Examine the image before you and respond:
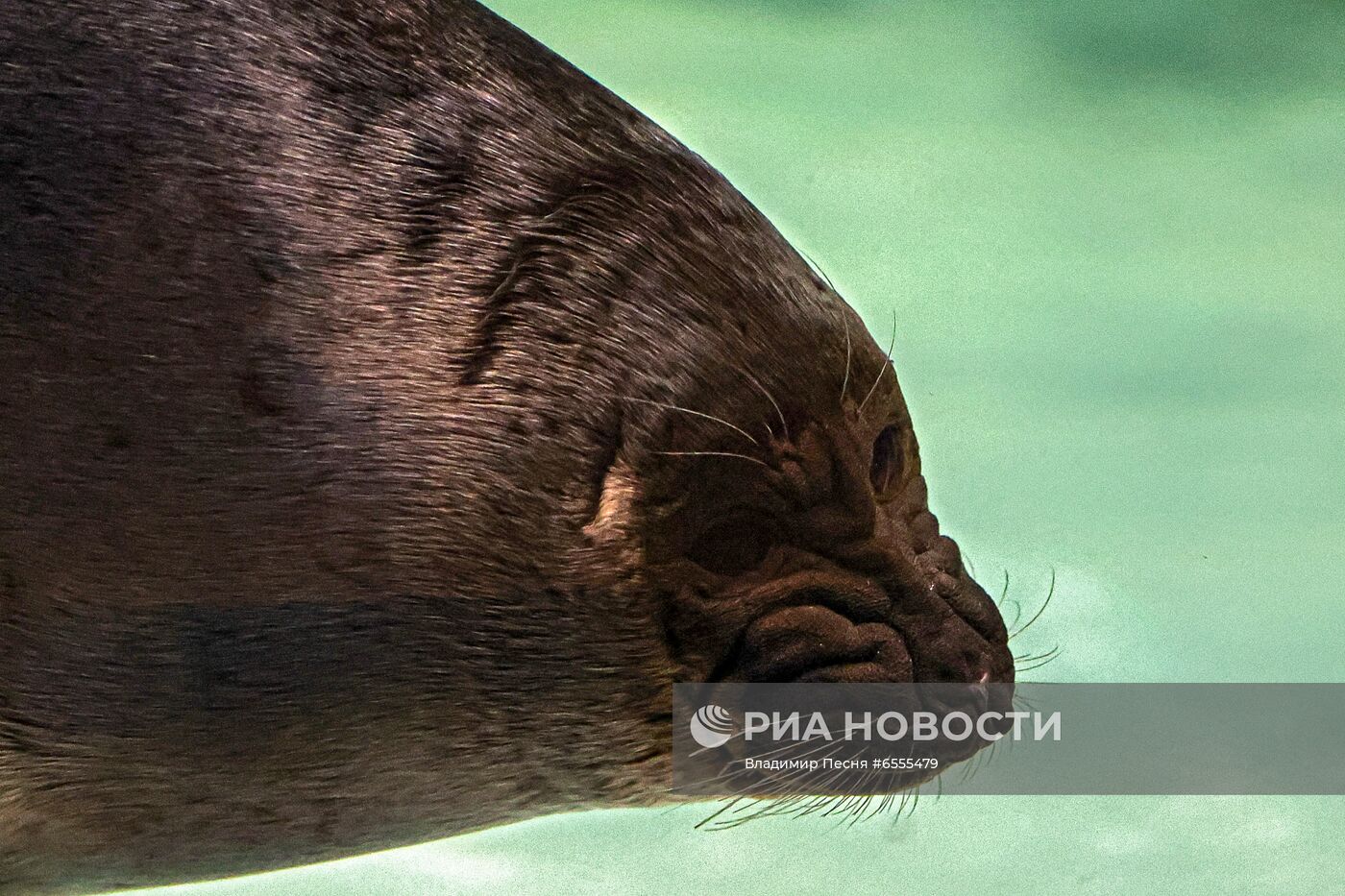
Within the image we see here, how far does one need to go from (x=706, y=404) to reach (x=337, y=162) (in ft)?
1.60

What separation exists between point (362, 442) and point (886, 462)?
2.41ft

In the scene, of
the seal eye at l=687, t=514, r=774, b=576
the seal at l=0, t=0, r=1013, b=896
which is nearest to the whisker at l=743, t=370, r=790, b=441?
the seal at l=0, t=0, r=1013, b=896

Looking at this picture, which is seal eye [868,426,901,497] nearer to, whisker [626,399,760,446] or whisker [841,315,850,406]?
whisker [841,315,850,406]

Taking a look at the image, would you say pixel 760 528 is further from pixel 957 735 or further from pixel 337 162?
pixel 337 162

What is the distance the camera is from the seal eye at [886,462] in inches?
74.2

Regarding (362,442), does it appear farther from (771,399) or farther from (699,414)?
(771,399)

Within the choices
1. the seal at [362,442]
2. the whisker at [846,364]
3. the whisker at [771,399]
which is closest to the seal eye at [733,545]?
the seal at [362,442]

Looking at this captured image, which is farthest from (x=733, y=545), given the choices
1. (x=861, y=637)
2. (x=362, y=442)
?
(x=362, y=442)

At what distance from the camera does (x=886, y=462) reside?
6.25ft

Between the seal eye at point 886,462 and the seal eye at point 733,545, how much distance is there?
8.7 inches

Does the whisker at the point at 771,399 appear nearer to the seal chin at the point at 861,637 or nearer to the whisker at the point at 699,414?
the whisker at the point at 699,414

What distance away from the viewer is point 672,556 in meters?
1.63

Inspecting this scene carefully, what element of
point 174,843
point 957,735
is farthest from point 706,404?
point 174,843

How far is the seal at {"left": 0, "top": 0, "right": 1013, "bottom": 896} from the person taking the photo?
1.44 meters
